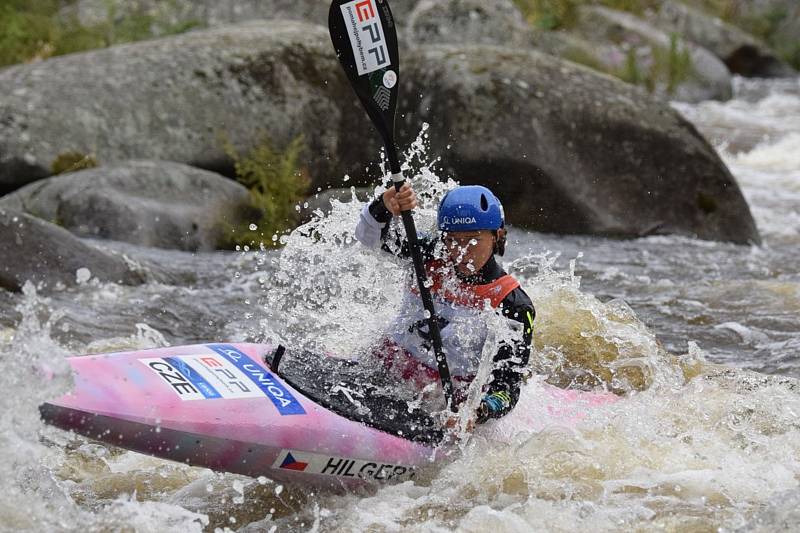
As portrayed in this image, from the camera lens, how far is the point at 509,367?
4004 millimetres

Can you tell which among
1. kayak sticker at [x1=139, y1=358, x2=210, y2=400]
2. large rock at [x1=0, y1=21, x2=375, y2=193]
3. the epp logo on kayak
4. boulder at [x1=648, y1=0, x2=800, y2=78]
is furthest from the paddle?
boulder at [x1=648, y1=0, x2=800, y2=78]

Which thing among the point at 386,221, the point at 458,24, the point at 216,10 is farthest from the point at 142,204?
the point at 216,10

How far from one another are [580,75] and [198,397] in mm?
6426

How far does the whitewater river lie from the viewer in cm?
355

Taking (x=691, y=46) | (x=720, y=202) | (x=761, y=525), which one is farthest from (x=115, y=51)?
(x=691, y=46)

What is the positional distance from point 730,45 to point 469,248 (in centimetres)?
1582

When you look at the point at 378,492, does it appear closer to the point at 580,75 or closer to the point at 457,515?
the point at 457,515

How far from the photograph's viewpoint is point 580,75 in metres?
9.21

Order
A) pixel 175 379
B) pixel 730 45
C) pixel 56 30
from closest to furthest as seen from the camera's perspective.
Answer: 1. pixel 175 379
2. pixel 56 30
3. pixel 730 45

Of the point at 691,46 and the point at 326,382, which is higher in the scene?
the point at 326,382

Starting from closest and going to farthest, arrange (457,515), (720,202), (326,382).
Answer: (457,515) → (326,382) → (720,202)

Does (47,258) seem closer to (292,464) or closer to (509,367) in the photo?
(292,464)

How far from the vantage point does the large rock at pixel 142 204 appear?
7457 mm

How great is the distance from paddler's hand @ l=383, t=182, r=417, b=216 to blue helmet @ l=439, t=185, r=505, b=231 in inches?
4.8
